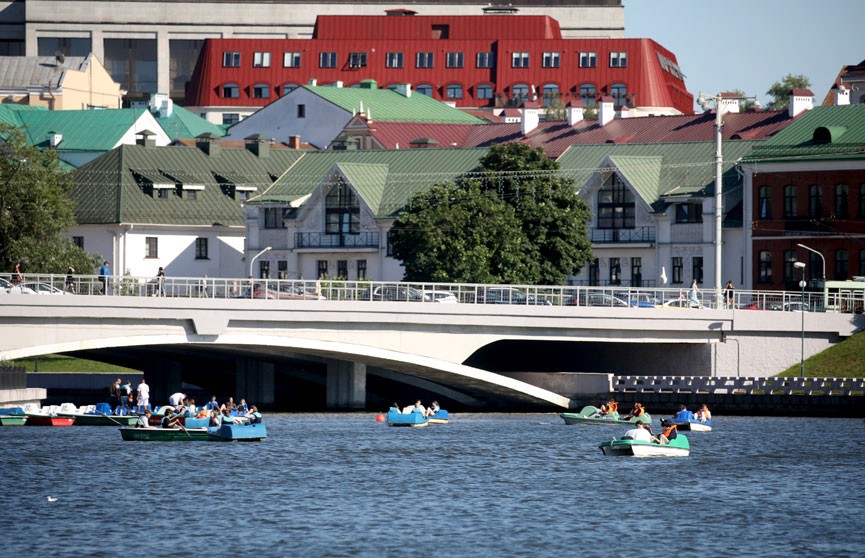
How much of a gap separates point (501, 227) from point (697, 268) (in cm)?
1433

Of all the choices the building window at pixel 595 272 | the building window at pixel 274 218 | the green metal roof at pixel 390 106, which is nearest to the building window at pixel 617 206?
the building window at pixel 595 272

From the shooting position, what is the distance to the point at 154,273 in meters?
140

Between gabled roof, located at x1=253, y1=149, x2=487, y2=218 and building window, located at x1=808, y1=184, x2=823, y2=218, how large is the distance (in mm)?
26360

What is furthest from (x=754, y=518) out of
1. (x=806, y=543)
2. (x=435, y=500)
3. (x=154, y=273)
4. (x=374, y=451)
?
(x=154, y=273)

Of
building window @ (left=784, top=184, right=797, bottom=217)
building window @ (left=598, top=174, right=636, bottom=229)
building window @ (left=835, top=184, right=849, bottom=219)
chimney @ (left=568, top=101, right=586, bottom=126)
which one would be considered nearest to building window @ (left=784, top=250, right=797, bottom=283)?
building window @ (left=784, top=184, right=797, bottom=217)

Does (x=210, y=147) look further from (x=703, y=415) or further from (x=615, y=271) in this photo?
(x=703, y=415)

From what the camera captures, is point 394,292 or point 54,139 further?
point 54,139

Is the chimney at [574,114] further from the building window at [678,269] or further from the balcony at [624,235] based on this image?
the building window at [678,269]

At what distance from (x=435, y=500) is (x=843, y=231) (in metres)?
56.9

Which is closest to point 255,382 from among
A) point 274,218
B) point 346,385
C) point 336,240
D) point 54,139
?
point 346,385

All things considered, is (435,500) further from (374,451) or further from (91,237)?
(91,237)

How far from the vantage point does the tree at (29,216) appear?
112 meters

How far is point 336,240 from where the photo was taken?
13675 centimetres

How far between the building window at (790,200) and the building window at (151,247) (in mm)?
45293
